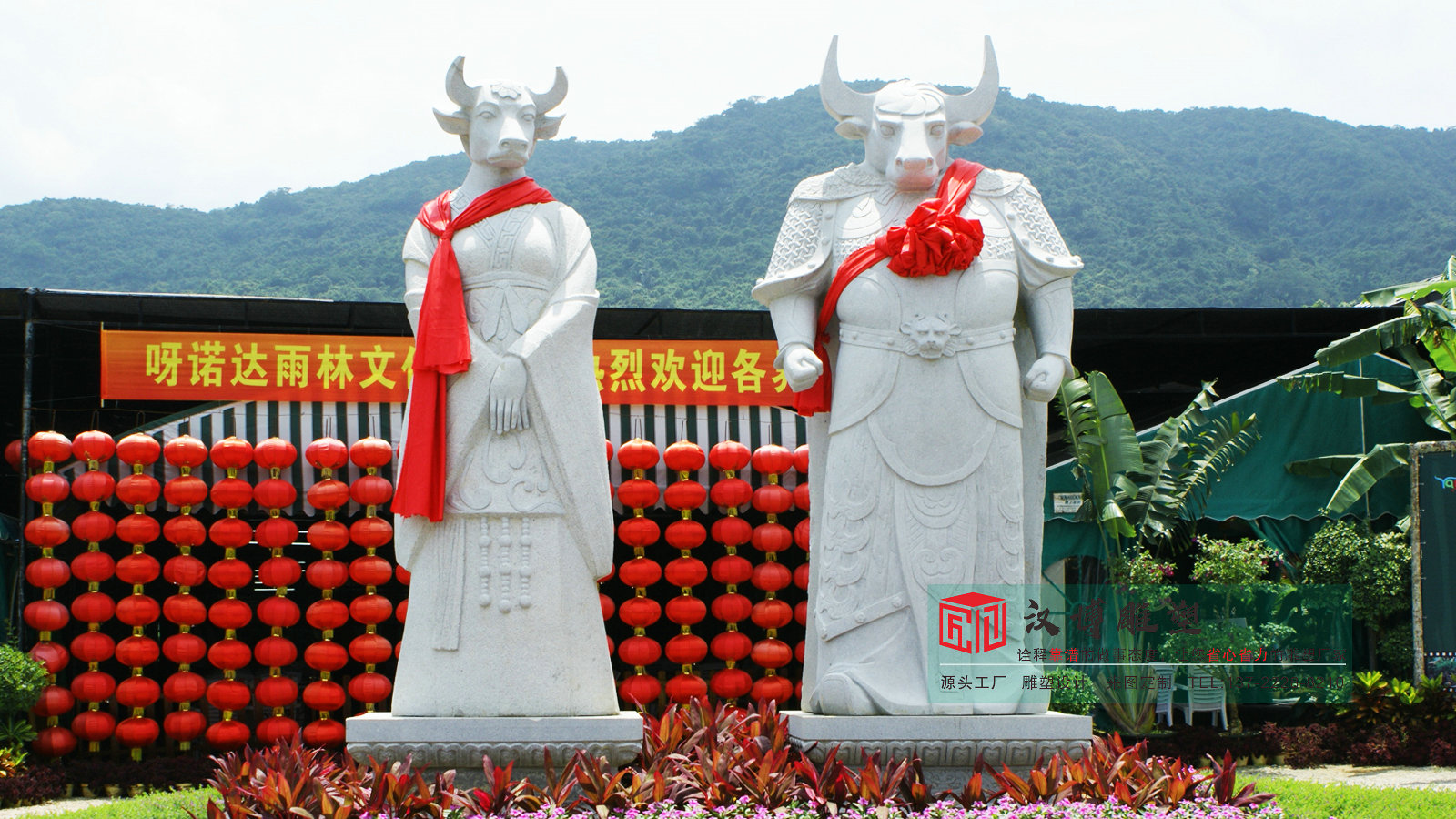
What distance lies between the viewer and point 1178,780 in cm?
449

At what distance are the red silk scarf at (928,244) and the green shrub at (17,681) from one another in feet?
20.2

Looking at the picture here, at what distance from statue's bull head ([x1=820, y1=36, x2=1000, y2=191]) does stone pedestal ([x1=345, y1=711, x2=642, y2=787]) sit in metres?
2.58

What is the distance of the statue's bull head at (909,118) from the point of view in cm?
544

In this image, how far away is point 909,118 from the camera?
18.0ft

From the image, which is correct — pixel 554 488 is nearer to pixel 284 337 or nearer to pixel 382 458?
pixel 382 458

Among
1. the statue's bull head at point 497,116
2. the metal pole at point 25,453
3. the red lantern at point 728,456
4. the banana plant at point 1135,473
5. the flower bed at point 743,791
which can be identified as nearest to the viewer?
the flower bed at point 743,791

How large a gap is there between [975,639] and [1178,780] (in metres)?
0.96

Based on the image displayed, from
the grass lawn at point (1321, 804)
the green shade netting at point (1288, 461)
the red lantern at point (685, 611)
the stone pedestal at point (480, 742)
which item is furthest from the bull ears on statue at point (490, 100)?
the green shade netting at point (1288, 461)

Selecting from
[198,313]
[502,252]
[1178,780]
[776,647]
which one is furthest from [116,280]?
[1178,780]

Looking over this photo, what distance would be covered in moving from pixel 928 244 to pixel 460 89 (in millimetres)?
2034

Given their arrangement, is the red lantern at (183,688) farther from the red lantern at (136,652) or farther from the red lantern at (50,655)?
the red lantern at (50,655)

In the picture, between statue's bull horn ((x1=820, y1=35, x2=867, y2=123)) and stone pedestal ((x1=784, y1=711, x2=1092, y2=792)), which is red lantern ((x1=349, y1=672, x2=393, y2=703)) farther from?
statue's bull horn ((x1=820, y1=35, x2=867, y2=123))

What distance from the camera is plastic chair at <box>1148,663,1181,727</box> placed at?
1037 centimetres

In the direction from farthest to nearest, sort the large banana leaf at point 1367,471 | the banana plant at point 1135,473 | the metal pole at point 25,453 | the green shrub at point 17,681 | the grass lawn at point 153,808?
the large banana leaf at point 1367,471
the banana plant at point 1135,473
the metal pole at point 25,453
the green shrub at point 17,681
the grass lawn at point 153,808
